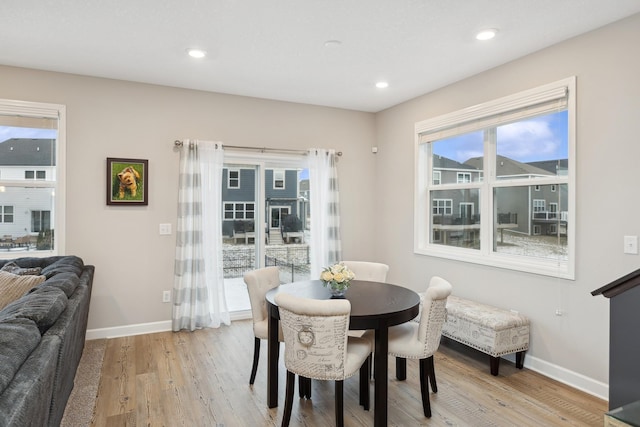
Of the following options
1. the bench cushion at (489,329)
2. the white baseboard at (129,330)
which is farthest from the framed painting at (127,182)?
the bench cushion at (489,329)

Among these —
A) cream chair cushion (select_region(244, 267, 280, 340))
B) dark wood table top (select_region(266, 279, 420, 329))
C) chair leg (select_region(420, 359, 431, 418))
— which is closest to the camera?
dark wood table top (select_region(266, 279, 420, 329))

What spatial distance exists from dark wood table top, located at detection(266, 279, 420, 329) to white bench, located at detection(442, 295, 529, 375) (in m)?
0.84

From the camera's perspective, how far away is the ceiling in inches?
102

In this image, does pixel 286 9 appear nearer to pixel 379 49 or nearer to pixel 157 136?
pixel 379 49

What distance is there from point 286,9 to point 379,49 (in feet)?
3.19

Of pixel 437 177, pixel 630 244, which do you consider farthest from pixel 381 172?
pixel 630 244

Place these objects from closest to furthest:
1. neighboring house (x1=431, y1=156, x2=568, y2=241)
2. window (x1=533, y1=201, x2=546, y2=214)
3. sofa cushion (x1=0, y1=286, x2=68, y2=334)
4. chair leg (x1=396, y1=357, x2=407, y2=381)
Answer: sofa cushion (x1=0, y1=286, x2=68, y2=334) < chair leg (x1=396, y1=357, x2=407, y2=381) < neighboring house (x1=431, y1=156, x2=568, y2=241) < window (x1=533, y1=201, x2=546, y2=214)

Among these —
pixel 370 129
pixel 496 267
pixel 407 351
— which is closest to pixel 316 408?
pixel 407 351

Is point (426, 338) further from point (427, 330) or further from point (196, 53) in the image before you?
point (196, 53)

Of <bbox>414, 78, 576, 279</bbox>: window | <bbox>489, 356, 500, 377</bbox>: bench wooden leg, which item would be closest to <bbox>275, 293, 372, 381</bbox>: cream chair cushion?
<bbox>489, 356, 500, 377</bbox>: bench wooden leg

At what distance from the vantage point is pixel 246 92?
451cm

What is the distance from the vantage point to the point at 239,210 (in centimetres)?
478

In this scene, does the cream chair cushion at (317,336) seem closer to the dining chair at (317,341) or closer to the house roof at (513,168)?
the dining chair at (317,341)

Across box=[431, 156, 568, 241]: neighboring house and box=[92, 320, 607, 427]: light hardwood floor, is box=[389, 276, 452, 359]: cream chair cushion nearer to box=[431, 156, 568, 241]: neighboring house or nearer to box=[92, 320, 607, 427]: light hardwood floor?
box=[92, 320, 607, 427]: light hardwood floor
